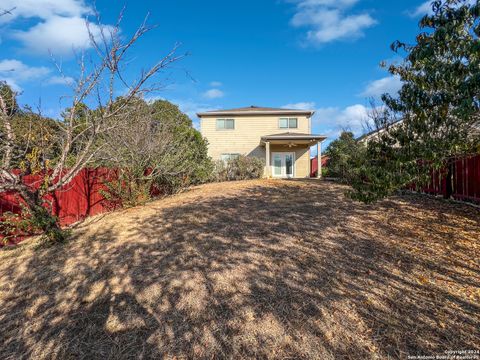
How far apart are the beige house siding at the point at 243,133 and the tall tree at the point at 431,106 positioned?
48.3 feet

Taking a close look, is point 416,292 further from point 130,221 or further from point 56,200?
point 56,200

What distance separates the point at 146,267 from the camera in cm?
405

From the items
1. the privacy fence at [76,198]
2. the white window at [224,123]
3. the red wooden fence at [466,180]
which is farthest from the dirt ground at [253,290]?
the white window at [224,123]

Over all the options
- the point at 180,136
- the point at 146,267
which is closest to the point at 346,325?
the point at 146,267

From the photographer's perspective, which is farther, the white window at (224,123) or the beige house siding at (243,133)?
the white window at (224,123)

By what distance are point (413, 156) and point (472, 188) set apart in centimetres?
379

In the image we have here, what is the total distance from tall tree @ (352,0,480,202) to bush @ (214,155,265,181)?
12.1 metres

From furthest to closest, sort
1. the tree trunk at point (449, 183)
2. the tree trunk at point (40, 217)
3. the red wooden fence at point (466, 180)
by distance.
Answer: the tree trunk at point (449, 183), the red wooden fence at point (466, 180), the tree trunk at point (40, 217)

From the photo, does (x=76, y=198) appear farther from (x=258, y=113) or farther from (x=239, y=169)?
(x=258, y=113)

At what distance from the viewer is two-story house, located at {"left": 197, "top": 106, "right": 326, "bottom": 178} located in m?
19.1

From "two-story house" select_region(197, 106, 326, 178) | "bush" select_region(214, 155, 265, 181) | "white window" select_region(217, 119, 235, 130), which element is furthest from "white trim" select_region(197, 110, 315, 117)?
"bush" select_region(214, 155, 265, 181)

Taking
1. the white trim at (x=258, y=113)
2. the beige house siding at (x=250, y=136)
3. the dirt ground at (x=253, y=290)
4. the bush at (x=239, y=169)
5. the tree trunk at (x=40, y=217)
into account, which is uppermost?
the white trim at (x=258, y=113)

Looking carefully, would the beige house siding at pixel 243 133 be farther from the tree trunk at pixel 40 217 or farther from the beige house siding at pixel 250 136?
the tree trunk at pixel 40 217

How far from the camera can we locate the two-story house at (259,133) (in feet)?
62.7
